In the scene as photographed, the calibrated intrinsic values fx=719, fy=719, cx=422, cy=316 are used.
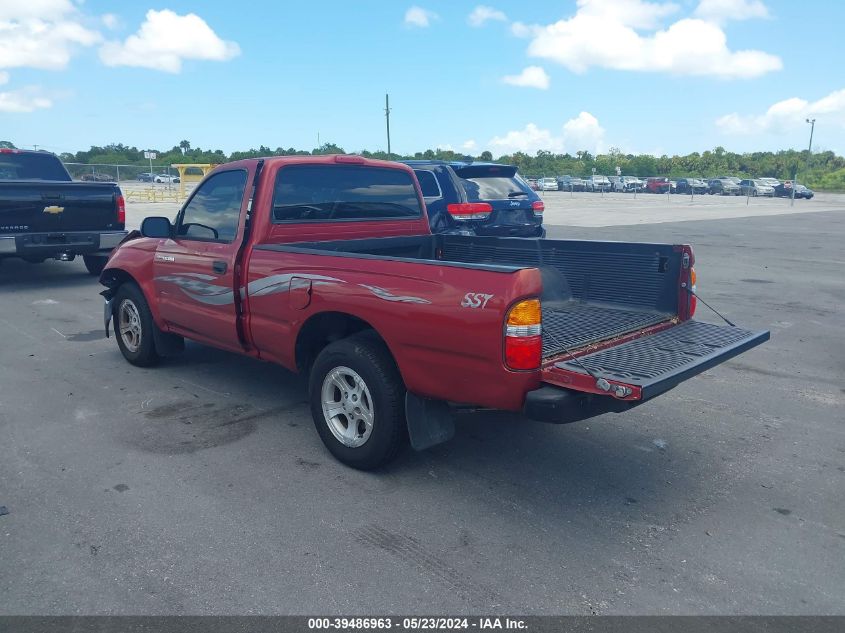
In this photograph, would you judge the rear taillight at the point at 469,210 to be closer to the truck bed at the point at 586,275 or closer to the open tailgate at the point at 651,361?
the truck bed at the point at 586,275

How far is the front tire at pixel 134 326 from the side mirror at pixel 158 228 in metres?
0.72

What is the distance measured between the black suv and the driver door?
4.54 meters

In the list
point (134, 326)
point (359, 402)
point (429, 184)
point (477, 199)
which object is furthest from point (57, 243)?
point (359, 402)

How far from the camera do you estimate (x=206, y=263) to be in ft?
17.4

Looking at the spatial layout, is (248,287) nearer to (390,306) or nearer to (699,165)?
(390,306)

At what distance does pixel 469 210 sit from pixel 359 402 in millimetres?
5958

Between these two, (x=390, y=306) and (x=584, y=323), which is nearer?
(x=390, y=306)

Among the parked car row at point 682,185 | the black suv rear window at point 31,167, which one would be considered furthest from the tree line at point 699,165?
the black suv rear window at point 31,167

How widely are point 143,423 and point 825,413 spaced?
5.02 metres

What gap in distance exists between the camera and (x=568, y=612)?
Answer: 2.98m

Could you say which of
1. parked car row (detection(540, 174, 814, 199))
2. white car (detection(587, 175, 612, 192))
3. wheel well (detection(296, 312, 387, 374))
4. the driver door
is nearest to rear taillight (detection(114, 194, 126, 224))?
the driver door

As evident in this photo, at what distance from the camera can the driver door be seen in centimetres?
514

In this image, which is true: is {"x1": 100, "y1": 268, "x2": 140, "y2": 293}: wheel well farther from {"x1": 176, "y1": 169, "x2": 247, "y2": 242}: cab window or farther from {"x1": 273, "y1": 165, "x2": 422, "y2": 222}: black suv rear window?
{"x1": 273, "y1": 165, "x2": 422, "y2": 222}: black suv rear window

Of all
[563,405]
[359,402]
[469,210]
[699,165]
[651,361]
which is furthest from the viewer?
[699,165]
